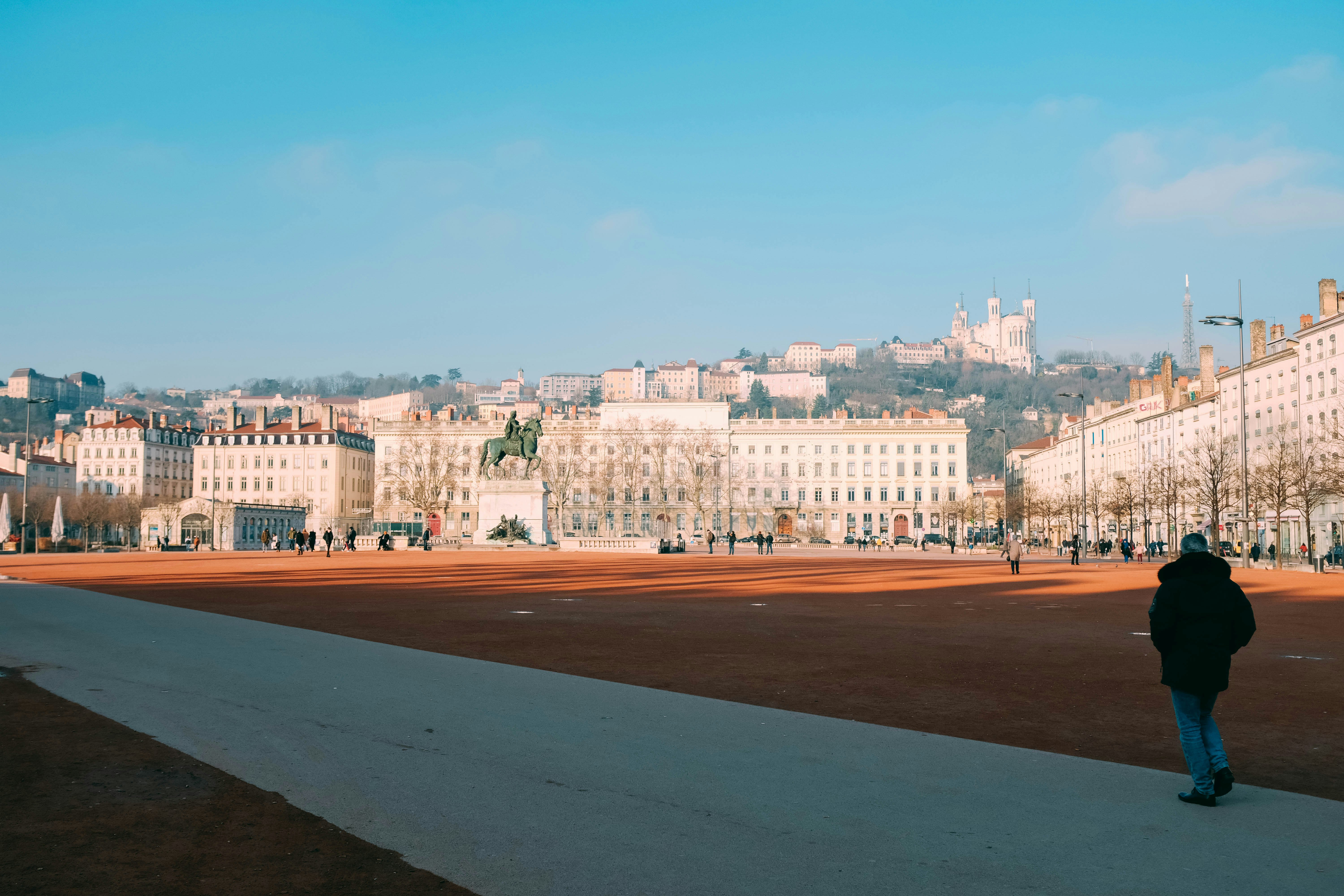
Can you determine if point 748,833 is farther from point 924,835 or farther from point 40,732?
point 40,732

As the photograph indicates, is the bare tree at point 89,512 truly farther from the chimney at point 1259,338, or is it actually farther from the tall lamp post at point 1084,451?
the chimney at point 1259,338

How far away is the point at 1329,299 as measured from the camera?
75875mm

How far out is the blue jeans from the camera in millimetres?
6934

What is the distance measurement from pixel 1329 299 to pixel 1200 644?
81.4 m

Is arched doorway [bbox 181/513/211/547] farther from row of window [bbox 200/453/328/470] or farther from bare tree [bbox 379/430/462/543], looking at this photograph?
row of window [bbox 200/453/328/470]

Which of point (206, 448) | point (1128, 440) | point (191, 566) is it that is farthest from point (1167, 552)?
point (206, 448)

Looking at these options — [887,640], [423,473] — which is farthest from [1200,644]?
[423,473]

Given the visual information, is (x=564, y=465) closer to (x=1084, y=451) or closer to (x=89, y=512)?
(x=89, y=512)

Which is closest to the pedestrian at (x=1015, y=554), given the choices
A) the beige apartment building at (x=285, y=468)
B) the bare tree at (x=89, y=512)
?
the bare tree at (x=89, y=512)

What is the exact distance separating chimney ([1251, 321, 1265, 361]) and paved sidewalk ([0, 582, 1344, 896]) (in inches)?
3508

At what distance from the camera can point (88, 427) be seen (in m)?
145

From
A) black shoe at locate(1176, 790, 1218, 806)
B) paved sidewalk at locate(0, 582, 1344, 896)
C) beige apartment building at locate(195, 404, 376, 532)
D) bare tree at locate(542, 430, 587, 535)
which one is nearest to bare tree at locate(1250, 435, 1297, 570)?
paved sidewalk at locate(0, 582, 1344, 896)

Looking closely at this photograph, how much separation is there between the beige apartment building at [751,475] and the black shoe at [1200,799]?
115647 mm

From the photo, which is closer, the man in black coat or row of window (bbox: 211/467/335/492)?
the man in black coat
